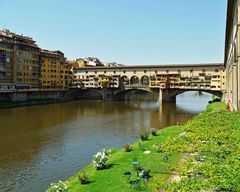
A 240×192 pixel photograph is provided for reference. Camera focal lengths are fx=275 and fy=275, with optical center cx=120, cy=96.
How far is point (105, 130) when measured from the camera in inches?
1403

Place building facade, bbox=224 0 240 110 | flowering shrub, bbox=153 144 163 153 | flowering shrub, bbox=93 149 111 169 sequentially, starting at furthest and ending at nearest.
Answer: building facade, bbox=224 0 240 110 < flowering shrub, bbox=153 144 163 153 < flowering shrub, bbox=93 149 111 169

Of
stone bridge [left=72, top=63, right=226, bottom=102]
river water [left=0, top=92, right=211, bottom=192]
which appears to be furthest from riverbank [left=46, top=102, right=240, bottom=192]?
stone bridge [left=72, top=63, right=226, bottom=102]

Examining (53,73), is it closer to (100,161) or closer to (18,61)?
(18,61)

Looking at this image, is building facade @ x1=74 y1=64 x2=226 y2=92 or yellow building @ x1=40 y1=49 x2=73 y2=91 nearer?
building facade @ x1=74 y1=64 x2=226 y2=92

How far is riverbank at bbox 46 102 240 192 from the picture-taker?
10.2 metres

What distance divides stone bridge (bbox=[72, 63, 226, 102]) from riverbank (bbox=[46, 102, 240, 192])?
5312 centimetres

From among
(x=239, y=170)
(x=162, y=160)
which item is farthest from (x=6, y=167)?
(x=239, y=170)

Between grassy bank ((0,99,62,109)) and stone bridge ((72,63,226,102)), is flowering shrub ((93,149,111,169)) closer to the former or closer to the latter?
grassy bank ((0,99,62,109))

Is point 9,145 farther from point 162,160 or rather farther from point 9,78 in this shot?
point 9,78

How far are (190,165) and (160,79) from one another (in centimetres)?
6876

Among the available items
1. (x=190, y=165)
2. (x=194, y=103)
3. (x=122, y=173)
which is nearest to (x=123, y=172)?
(x=122, y=173)

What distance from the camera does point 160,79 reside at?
80562mm

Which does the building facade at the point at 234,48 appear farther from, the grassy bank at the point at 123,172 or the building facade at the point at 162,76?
the building facade at the point at 162,76

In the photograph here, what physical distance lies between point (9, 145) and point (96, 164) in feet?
48.1
